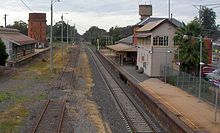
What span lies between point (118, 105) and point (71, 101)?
3404 millimetres

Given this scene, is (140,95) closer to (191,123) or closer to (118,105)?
(118,105)

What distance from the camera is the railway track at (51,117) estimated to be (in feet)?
63.7

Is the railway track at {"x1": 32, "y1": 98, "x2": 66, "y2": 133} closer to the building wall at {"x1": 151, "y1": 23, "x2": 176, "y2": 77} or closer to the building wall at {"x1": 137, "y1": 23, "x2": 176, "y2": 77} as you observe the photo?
the building wall at {"x1": 137, "y1": 23, "x2": 176, "y2": 77}

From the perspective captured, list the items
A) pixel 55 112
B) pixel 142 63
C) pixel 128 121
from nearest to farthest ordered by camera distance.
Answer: pixel 128 121 < pixel 55 112 < pixel 142 63

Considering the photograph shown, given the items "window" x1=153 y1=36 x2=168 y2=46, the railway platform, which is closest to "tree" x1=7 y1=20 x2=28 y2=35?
"window" x1=153 y1=36 x2=168 y2=46

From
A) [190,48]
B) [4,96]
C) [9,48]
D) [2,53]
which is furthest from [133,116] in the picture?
[9,48]

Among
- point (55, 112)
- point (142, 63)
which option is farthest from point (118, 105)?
point (142, 63)

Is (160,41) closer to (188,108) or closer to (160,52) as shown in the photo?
(160,52)

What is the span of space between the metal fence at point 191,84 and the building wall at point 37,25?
94.5 meters

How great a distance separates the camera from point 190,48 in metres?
36.4

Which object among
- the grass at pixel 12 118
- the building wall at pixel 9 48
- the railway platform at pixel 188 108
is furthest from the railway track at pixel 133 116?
the building wall at pixel 9 48

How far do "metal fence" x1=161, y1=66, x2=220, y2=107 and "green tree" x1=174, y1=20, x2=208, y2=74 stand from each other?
149cm

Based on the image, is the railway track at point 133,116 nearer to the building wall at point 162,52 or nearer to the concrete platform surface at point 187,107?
the concrete platform surface at point 187,107

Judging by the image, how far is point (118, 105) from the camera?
2748 cm
